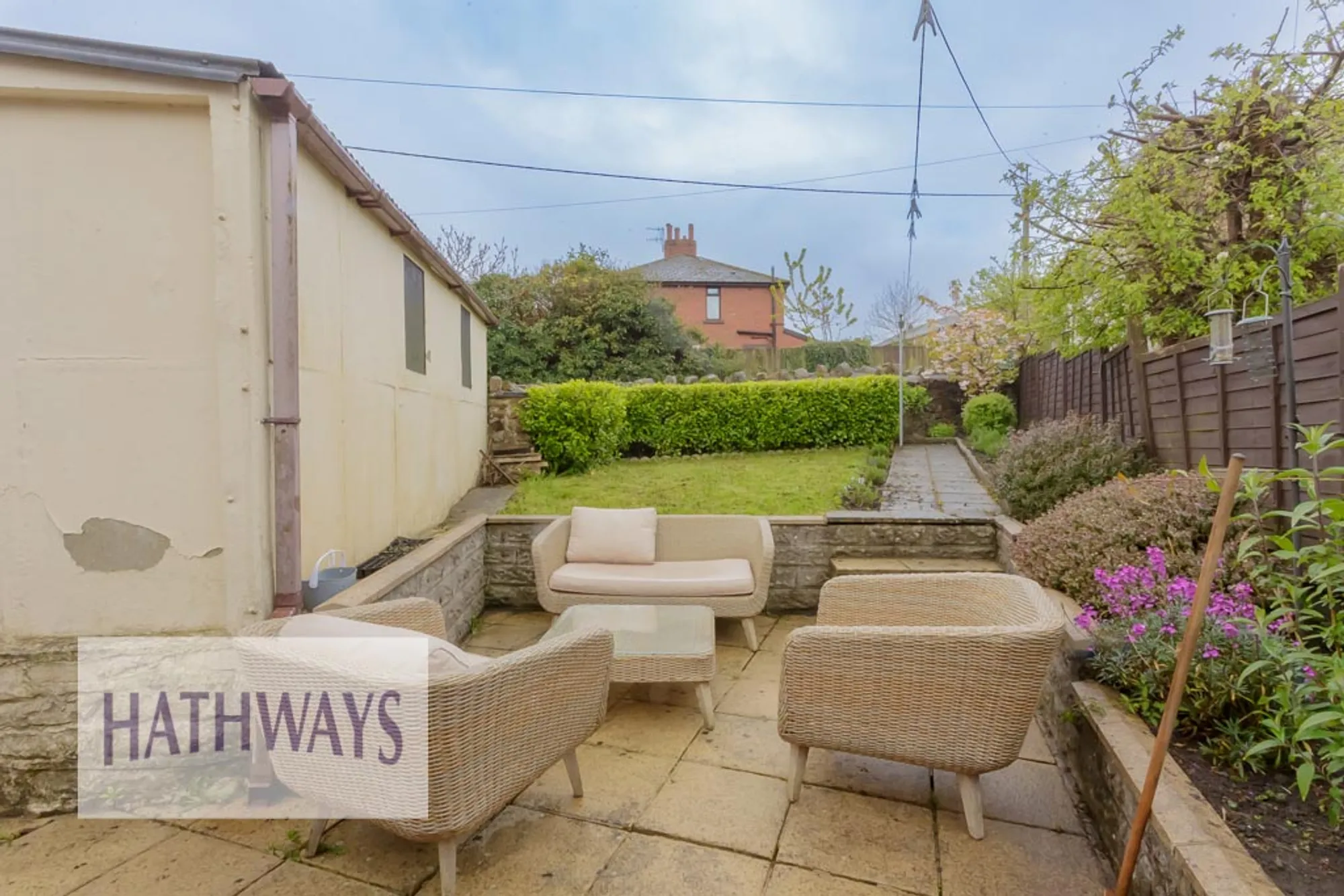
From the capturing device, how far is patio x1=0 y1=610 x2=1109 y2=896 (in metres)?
1.93

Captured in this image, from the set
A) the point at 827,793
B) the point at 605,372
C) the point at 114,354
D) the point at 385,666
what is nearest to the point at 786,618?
the point at 827,793

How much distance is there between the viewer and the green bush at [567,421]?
771 cm

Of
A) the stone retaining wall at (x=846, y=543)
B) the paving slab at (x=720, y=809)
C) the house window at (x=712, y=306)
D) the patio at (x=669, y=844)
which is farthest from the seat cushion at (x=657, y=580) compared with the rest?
the house window at (x=712, y=306)

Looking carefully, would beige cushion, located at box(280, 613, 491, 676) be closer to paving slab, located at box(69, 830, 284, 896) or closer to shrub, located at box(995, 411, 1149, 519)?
paving slab, located at box(69, 830, 284, 896)

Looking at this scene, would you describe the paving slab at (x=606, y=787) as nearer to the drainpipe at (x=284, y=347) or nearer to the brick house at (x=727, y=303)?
the drainpipe at (x=284, y=347)

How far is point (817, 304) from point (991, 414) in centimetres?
1203

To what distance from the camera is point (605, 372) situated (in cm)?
1331

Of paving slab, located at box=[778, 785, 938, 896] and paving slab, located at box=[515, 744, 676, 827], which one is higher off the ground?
paving slab, located at box=[515, 744, 676, 827]

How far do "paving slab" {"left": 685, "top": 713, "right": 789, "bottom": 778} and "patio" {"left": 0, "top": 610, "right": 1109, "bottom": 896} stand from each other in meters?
0.02

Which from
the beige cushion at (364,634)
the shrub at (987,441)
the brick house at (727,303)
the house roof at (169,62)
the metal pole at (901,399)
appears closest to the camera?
the beige cushion at (364,634)

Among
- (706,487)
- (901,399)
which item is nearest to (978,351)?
(901,399)

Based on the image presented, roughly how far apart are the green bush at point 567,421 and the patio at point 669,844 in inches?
209

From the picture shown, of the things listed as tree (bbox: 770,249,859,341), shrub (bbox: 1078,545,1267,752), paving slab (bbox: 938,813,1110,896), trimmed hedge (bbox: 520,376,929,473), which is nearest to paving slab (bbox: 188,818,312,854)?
paving slab (bbox: 938,813,1110,896)

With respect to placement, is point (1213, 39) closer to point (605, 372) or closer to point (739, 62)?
point (739, 62)
